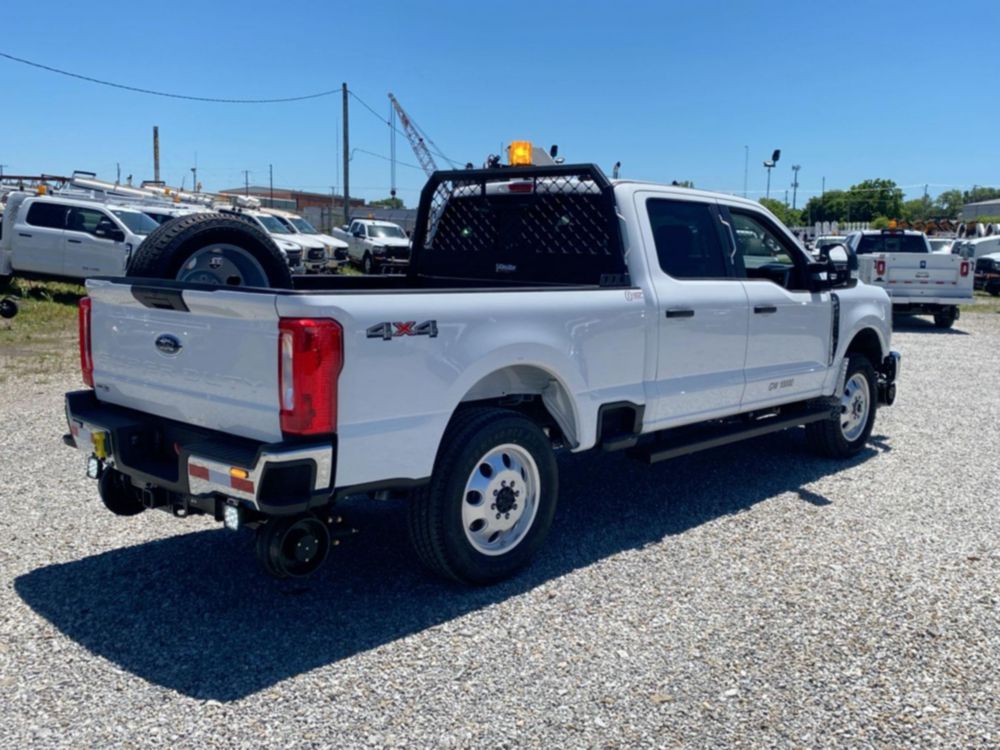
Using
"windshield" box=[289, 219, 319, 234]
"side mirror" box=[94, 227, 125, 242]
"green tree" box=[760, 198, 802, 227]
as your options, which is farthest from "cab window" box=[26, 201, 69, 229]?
"green tree" box=[760, 198, 802, 227]

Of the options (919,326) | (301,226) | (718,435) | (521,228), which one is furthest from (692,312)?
(301,226)

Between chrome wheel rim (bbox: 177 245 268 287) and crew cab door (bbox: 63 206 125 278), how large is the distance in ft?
47.5

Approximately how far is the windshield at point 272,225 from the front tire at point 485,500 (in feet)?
78.0

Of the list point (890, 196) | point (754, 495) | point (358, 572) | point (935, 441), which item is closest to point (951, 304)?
point (935, 441)

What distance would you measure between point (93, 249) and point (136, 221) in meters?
1.16

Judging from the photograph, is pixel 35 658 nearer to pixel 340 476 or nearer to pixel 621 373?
pixel 340 476

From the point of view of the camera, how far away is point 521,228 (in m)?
6.13

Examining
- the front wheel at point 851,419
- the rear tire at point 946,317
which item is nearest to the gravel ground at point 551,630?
the front wheel at point 851,419

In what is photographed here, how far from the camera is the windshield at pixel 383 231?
109ft

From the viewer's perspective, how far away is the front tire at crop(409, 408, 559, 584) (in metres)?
4.46

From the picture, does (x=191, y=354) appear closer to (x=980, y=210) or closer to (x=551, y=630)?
(x=551, y=630)

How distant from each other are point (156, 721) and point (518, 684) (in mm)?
1353

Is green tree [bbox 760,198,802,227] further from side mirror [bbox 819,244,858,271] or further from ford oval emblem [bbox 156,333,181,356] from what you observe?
ford oval emblem [bbox 156,333,181,356]

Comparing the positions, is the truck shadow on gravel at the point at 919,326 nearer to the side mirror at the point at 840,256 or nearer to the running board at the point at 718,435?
the side mirror at the point at 840,256
